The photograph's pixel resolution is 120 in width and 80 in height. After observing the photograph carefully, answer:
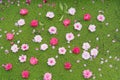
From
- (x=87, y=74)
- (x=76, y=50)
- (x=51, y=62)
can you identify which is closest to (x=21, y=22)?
(x=51, y=62)

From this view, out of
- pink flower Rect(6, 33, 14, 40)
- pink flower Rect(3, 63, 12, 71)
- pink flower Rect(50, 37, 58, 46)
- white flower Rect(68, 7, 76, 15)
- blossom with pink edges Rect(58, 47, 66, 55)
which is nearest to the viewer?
pink flower Rect(3, 63, 12, 71)

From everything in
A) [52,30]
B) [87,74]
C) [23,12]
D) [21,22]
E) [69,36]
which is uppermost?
[23,12]

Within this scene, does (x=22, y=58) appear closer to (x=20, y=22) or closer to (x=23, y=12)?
(x=20, y=22)

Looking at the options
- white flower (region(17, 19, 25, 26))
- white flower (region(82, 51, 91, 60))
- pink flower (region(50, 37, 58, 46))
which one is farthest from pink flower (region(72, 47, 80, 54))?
white flower (region(17, 19, 25, 26))

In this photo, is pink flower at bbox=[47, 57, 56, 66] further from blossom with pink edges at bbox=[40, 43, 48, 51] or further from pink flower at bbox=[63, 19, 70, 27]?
pink flower at bbox=[63, 19, 70, 27]

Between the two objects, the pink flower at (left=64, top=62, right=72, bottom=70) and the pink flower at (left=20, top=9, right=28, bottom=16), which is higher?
the pink flower at (left=20, top=9, right=28, bottom=16)

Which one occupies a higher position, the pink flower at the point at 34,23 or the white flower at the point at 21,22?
the white flower at the point at 21,22

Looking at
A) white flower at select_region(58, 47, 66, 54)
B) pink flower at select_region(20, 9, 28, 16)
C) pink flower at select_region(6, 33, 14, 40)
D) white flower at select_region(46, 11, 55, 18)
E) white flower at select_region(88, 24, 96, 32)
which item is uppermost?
pink flower at select_region(20, 9, 28, 16)

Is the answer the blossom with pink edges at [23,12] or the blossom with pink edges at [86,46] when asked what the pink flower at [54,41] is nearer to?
the blossom with pink edges at [86,46]

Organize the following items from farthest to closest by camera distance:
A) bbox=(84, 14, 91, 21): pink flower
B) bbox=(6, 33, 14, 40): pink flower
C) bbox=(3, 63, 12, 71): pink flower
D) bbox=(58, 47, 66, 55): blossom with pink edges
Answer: bbox=(84, 14, 91, 21): pink flower → bbox=(6, 33, 14, 40): pink flower → bbox=(58, 47, 66, 55): blossom with pink edges → bbox=(3, 63, 12, 71): pink flower

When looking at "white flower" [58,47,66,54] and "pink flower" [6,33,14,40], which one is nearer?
"white flower" [58,47,66,54]

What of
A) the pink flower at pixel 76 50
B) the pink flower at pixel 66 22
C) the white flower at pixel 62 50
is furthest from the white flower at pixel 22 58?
the pink flower at pixel 66 22
